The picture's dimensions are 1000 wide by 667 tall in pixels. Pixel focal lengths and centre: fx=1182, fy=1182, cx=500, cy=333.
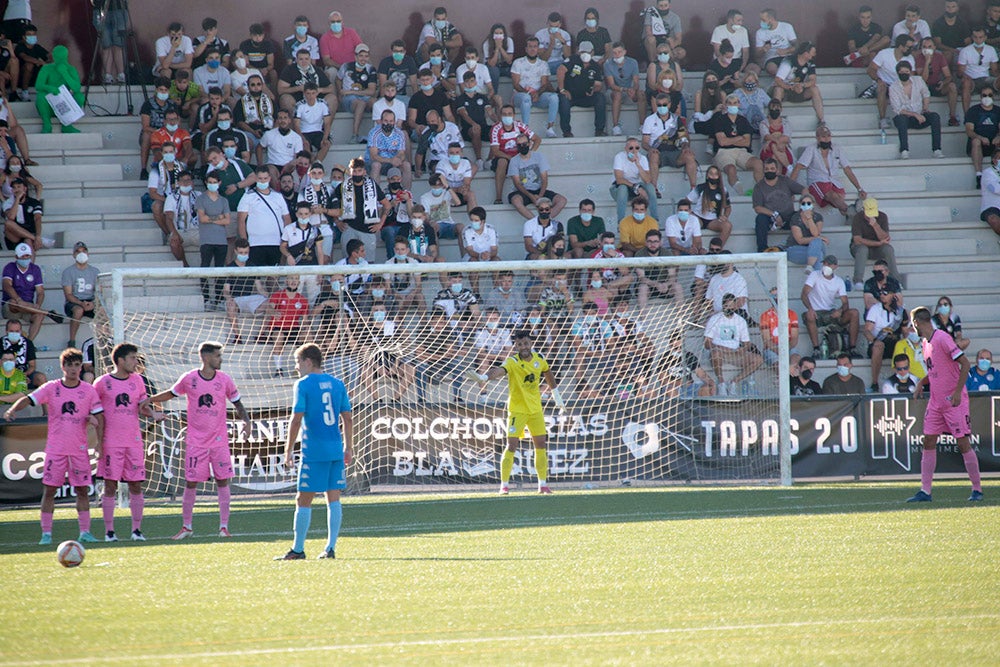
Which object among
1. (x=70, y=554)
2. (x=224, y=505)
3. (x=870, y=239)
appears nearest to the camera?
Answer: (x=70, y=554)

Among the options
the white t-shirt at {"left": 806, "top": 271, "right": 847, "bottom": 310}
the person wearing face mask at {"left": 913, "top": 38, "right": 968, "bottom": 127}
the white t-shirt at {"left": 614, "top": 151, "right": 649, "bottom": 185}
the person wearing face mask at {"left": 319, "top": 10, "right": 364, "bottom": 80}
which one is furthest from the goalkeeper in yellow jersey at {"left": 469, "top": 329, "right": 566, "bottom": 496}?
the person wearing face mask at {"left": 913, "top": 38, "right": 968, "bottom": 127}

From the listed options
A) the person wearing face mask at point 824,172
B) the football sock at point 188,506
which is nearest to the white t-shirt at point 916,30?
the person wearing face mask at point 824,172

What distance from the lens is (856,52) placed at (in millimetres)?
23500

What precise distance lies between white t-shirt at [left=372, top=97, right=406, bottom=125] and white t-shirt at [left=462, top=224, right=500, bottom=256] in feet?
8.74

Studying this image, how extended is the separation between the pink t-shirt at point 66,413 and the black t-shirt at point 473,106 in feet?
36.8

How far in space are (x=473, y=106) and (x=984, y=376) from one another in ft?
31.5

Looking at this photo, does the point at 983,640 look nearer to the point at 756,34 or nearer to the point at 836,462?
the point at 836,462

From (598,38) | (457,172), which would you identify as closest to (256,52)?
(457,172)

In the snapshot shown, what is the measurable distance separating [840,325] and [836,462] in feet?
11.7

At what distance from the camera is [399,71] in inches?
845

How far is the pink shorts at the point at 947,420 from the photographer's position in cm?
1206

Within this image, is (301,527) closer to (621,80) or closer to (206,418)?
(206,418)

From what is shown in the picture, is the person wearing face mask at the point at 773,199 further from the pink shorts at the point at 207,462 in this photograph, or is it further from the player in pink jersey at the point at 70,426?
the player in pink jersey at the point at 70,426

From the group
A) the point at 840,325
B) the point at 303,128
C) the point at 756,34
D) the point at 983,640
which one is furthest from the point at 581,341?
the point at 983,640
